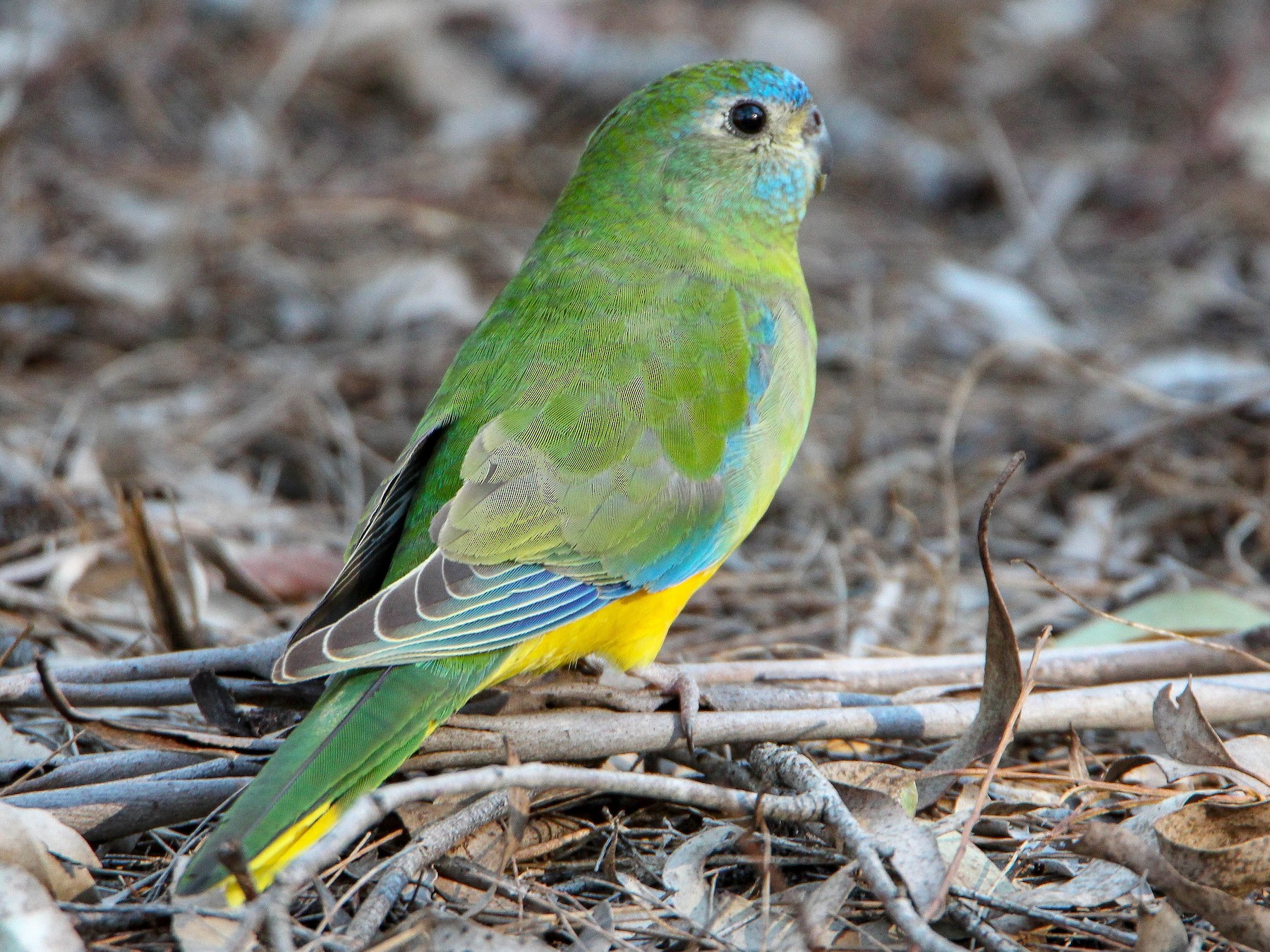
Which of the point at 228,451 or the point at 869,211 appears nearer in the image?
the point at 228,451

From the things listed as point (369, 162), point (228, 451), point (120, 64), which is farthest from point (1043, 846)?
point (120, 64)

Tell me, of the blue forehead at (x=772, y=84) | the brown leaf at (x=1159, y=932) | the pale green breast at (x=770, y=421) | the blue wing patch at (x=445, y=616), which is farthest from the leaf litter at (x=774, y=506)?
the blue forehead at (x=772, y=84)

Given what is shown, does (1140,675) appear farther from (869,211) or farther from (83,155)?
(83,155)

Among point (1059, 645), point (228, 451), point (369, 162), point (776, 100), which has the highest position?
point (776, 100)

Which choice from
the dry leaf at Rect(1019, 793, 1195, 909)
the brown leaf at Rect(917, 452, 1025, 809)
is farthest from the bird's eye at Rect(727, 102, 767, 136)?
the dry leaf at Rect(1019, 793, 1195, 909)

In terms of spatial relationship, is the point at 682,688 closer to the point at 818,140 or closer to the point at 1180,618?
the point at 1180,618

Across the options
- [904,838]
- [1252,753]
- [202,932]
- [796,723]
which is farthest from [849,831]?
[202,932]

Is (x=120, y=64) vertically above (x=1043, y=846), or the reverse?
(x=120, y=64)
